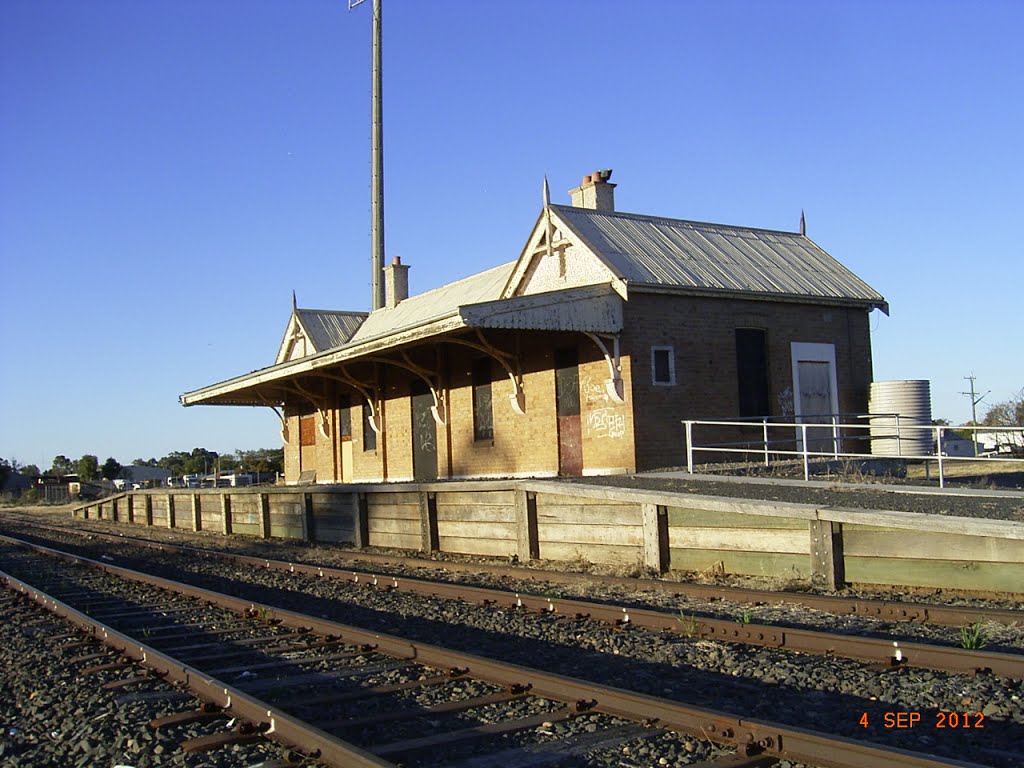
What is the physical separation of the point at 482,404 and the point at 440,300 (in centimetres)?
845

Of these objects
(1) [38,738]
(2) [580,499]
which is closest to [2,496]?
(2) [580,499]

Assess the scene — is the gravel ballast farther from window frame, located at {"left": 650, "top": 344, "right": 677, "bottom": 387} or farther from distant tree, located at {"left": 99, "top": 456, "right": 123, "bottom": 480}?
distant tree, located at {"left": 99, "top": 456, "right": 123, "bottom": 480}

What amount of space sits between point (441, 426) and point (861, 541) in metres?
14.3

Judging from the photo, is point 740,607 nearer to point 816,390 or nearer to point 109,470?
point 816,390

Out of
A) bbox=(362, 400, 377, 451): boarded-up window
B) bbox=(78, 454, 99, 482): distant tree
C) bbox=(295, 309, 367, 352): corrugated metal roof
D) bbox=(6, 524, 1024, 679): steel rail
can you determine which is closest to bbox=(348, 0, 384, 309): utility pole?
bbox=(295, 309, 367, 352): corrugated metal roof

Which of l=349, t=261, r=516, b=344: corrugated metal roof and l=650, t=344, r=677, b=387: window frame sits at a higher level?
l=349, t=261, r=516, b=344: corrugated metal roof

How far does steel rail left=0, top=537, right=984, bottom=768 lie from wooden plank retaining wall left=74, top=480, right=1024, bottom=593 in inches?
182

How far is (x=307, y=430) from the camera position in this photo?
31766 millimetres

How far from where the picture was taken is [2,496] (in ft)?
228

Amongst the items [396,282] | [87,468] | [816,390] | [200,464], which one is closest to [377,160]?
[396,282]

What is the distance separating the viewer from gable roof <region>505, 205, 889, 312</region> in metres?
19.2

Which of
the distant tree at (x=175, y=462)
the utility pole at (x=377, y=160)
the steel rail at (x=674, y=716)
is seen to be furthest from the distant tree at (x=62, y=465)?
the steel rail at (x=674, y=716)

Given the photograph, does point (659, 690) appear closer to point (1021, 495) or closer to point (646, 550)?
point (646, 550)

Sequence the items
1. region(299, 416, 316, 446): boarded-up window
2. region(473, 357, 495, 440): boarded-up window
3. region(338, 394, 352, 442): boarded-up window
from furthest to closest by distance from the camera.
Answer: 1. region(299, 416, 316, 446): boarded-up window
2. region(338, 394, 352, 442): boarded-up window
3. region(473, 357, 495, 440): boarded-up window
